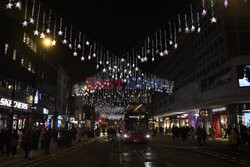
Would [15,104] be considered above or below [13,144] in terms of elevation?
above

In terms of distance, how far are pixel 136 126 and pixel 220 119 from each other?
1581cm

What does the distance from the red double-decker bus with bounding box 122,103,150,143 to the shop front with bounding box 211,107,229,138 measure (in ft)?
41.8

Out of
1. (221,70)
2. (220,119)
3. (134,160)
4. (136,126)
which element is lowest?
(134,160)

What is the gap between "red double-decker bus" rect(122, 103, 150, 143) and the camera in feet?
85.3

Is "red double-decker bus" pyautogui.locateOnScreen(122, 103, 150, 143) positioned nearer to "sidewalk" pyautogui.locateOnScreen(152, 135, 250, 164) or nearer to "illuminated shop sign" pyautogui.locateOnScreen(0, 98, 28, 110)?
"sidewalk" pyautogui.locateOnScreen(152, 135, 250, 164)

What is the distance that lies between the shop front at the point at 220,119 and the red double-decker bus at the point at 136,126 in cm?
1275

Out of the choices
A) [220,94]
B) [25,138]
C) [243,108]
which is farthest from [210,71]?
[25,138]

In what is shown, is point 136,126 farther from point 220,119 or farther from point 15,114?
point 220,119

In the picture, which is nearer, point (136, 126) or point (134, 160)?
point (134, 160)

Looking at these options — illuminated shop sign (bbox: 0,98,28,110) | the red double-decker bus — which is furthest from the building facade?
illuminated shop sign (bbox: 0,98,28,110)

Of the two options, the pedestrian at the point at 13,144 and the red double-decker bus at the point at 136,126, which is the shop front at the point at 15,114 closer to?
the pedestrian at the point at 13,144

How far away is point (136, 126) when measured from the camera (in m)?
26.0

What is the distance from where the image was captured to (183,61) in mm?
53969

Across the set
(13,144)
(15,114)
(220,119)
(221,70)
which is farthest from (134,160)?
(220,119)
